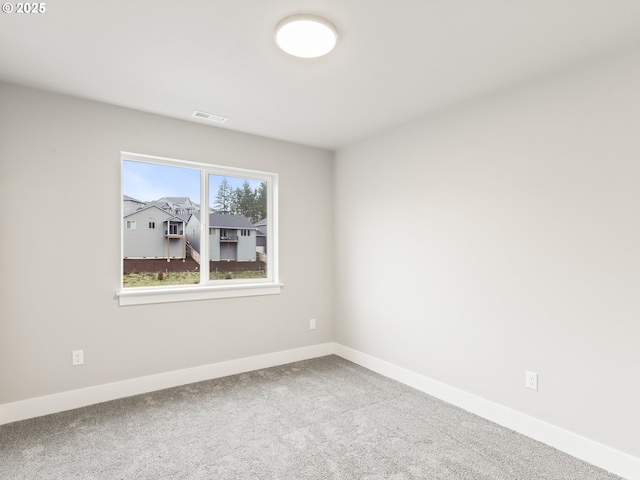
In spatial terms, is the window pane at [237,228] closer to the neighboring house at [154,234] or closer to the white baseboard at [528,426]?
the neighboring house at [154,234]

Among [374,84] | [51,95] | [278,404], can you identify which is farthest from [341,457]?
[51,95]

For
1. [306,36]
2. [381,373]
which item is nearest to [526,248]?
[381,373]

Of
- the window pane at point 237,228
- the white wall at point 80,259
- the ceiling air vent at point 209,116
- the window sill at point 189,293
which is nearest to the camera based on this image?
the white wall at point 80,259

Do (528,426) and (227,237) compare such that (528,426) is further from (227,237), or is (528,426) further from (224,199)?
(224,199)

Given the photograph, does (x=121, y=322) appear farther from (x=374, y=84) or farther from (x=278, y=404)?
(x=374, y=84)

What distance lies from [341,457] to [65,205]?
9.07 feet

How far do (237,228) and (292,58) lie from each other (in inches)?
80.1

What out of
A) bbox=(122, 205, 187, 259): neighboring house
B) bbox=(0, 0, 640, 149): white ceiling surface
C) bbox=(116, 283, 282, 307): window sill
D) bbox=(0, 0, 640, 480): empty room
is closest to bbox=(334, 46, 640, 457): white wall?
bbox=(0, 0, 640, 480): empty room

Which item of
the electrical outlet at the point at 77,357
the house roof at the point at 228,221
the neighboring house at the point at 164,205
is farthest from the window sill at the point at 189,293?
the neighboring house at the point at 164,205

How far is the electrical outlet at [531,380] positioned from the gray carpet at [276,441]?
0.35 meters

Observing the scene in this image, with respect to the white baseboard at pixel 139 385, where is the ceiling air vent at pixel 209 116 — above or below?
above

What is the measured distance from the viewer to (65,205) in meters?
2.76

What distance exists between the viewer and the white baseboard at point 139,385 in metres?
2.58

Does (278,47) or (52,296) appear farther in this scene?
(52,296)
